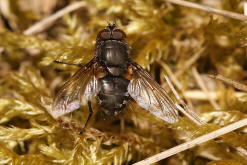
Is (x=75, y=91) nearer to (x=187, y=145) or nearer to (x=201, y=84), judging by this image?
(x=187, y=145)

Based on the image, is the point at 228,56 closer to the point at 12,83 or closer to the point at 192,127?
the point at 192,127

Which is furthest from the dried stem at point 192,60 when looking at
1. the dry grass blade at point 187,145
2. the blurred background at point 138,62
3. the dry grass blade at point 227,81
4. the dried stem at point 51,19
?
the dried stem at point 51,19

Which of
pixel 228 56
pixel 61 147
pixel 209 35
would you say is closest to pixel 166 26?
pixel 209 35

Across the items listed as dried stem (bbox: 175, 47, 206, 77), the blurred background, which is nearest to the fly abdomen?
the blurred background

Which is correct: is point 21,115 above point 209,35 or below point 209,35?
below

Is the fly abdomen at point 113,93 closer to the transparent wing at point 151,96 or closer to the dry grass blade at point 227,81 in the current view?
the transparent wing at point 151,96

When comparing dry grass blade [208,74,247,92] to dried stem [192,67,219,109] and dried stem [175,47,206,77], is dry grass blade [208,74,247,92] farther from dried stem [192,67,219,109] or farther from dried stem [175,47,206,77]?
dried stem [175,47,206,77]
